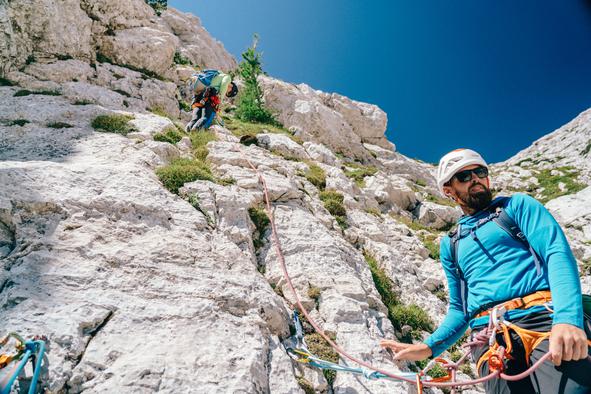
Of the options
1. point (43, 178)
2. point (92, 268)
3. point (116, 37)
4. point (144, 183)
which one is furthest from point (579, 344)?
point (116, 37)

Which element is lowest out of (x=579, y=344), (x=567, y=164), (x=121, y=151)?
(x=579, y=344)

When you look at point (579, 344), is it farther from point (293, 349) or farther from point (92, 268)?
point (92, 268)

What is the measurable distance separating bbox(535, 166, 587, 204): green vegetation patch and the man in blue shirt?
40.9 m

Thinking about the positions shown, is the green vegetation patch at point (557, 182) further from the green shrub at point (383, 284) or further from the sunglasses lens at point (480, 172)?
the sunglasses lens at point (480, 172)

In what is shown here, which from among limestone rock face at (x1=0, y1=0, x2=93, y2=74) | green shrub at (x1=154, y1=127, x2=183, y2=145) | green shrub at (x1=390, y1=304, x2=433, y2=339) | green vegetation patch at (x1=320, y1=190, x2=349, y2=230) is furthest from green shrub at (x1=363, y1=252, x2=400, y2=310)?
limestone rock face at (x1=0, y1=0, x2=93, y2=74)

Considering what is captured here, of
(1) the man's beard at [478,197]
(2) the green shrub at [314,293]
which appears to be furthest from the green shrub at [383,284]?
(1) the man's beard at [478,197]

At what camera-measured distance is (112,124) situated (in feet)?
36.6

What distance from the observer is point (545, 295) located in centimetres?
263

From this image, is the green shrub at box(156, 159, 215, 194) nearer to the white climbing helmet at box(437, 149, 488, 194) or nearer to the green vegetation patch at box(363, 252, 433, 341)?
the green vegetation patch at box(363, 252, 433, 341)

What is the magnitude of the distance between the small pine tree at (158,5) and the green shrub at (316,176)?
1443 inches

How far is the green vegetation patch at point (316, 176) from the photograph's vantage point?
1350 cm

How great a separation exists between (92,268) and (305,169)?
10532 mm

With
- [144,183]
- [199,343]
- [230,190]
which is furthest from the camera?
[230,190]

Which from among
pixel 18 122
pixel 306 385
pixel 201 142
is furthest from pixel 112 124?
pixel 306 385
